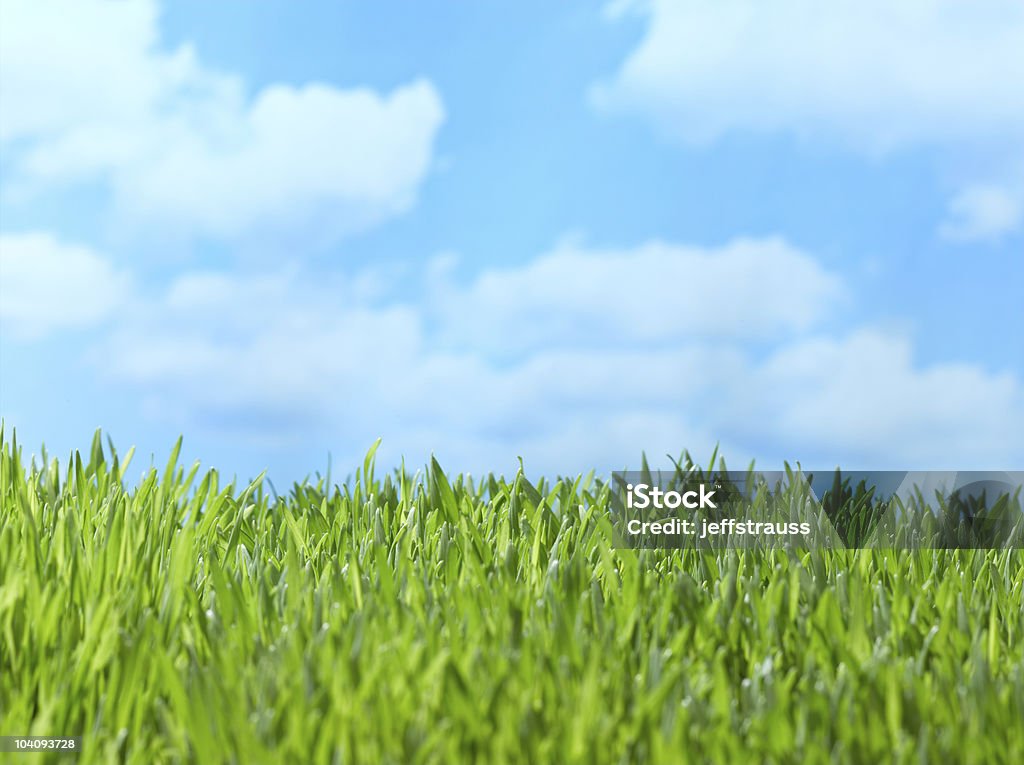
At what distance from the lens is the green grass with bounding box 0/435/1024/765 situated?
181cm

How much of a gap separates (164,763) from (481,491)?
8.69 feet

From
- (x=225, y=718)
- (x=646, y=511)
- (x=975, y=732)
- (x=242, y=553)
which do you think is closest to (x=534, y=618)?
(x=225, y=718)

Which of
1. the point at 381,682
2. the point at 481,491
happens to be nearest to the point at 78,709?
the point at 381,682

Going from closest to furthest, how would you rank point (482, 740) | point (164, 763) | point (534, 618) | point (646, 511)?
1. point (482, 740)
2. point (164, 763)
3. point (534, 618)
4. point (646, 511)

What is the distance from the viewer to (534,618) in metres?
2.32

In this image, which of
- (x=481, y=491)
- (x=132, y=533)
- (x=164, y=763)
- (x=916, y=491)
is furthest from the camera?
(x=481, y=491)

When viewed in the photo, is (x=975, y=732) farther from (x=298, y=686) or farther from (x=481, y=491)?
(x=481, y=491)

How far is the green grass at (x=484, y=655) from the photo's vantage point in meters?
1.81

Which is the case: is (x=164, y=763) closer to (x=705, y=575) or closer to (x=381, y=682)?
(x=381, y=682)

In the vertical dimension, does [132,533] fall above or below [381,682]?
above

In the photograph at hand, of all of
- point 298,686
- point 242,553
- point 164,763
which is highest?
point 242,553

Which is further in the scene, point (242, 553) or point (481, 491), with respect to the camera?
point (481, 491)

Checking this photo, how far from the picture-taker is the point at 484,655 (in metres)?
2.08

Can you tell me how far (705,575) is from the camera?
3150 millimetres
